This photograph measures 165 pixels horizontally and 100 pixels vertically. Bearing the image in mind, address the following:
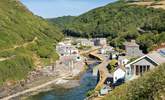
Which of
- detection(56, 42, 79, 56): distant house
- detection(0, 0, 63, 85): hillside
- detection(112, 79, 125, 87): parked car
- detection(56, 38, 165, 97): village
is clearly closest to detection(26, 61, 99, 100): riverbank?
detection(56, 38, 165, 97): village

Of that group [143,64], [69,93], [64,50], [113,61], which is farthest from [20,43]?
[143,64]

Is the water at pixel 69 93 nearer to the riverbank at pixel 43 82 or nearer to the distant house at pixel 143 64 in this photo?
the riverbank at pixel 43 82

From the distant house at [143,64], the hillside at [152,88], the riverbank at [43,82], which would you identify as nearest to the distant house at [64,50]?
the riverbank at [43,82]

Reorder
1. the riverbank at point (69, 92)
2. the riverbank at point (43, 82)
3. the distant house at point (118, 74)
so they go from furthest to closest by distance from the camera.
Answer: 1. the riverbank at point (43, 82)
2. the riverbank at point (69, 92)
3. the distant house at point (118, 74)

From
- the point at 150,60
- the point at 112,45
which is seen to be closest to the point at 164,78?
the point at 150,60

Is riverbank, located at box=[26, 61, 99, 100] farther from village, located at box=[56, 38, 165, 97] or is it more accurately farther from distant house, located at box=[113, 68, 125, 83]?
distant house, located at box=[113, 68, 125, 83]

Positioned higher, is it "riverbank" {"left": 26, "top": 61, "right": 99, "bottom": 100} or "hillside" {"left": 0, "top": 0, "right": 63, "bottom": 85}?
"hillside" {"left": 0, "top": 0, "right": 63, "bottom": 85}

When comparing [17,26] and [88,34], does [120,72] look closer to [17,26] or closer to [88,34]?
[17,26]
